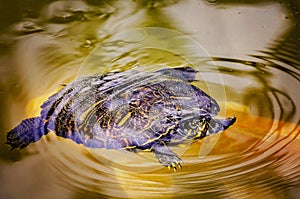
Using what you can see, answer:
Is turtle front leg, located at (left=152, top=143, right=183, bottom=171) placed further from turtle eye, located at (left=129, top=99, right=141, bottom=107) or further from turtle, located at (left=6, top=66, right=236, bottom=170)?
turtle eye, located at (left=129, top=99, right=141, bottom=107)

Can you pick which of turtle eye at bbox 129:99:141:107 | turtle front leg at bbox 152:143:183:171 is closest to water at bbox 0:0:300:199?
turtle front leg at bbox 152:143:183:171

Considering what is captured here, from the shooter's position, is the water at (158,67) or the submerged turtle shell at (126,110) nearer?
the water at (158,67)

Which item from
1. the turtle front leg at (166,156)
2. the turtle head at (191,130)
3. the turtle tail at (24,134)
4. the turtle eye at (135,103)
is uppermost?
the turtle eye at (135,103)

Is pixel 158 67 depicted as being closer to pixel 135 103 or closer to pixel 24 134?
pixel 135 103

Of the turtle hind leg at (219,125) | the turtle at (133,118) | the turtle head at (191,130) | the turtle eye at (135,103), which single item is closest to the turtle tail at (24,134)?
the turtle at (133,118)

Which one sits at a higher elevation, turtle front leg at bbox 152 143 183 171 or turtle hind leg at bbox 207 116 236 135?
turtle hind leg at bbox 207 116 236 135

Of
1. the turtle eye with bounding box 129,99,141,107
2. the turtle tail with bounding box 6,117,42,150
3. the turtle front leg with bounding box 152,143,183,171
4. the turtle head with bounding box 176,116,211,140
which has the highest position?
the turtle eye with bounding box 129,99,141,107

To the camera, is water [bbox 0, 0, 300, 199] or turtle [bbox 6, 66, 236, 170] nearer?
water [bbox 0, 0, 300, 199]

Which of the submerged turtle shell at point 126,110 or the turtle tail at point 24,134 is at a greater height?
the submerged turtle shell at point 126,110

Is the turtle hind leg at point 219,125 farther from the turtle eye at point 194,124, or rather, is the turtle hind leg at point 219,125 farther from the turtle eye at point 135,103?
the turtle eye at point 135,103
